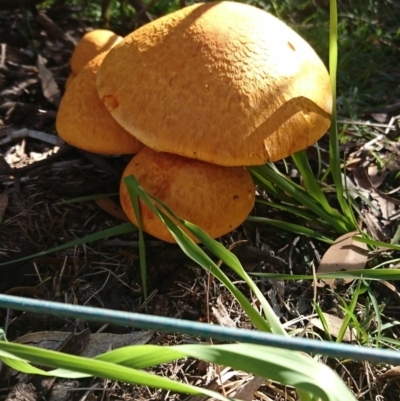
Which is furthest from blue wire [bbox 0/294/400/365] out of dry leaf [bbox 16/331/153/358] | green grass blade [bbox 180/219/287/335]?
dry leaf [bbox 16/331/153/358]

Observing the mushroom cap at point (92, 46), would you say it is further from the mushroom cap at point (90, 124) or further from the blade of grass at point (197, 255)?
the blade of grass at point (197, 255)

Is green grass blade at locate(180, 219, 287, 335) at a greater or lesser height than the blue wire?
lesser

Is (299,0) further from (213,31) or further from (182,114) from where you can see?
(182,114)

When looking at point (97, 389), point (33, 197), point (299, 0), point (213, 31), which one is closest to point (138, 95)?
point (213, 31)

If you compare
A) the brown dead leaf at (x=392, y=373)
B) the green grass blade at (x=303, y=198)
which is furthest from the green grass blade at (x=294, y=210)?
the brown dead leaf at (x=392, y=373)

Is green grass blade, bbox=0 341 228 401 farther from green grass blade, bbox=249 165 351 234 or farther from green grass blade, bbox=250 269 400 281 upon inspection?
green grass blade, bbox=249 165 351 234

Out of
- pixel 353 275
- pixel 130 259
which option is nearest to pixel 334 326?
pixel 353 275

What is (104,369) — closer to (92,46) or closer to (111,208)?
(111,208)
